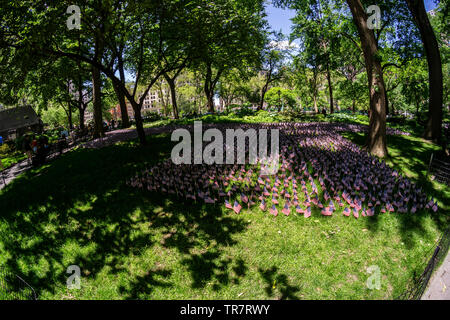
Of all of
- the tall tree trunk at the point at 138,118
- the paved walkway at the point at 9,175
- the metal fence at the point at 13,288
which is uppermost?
the tall tree trunk at the point at 138,118

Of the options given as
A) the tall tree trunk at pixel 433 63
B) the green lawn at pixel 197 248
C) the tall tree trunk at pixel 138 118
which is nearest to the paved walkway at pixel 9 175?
the green lawn at pixel 197 248

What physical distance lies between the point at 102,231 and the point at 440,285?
7140 millimetres

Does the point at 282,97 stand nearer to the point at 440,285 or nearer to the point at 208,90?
the point at 208,90

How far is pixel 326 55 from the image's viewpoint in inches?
637

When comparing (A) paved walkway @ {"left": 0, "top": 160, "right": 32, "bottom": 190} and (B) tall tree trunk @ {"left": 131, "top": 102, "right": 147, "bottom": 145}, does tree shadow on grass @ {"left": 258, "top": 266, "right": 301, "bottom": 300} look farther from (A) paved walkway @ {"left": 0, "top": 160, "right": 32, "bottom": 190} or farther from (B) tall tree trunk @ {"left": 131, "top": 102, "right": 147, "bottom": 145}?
(A) paved walkway @ {"left": 0, "top": 160, "right": 32, "bottom": 190}

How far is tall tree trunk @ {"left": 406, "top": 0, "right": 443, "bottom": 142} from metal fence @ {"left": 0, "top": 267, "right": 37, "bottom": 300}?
18566 millimetres

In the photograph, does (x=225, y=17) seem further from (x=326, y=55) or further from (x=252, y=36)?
(x=326, y=55)

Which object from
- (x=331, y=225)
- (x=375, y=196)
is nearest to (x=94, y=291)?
(x=331, y=225)

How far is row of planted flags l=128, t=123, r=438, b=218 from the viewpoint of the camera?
5.91 m

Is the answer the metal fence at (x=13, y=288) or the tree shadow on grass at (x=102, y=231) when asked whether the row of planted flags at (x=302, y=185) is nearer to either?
the tree shadow on grass at (x=102, y=231)

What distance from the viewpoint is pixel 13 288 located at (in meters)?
4.53

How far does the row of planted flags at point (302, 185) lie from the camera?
19.4 ft

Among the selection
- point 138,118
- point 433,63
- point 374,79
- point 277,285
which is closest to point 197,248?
point 277,285

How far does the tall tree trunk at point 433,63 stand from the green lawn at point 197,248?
27.2ft
